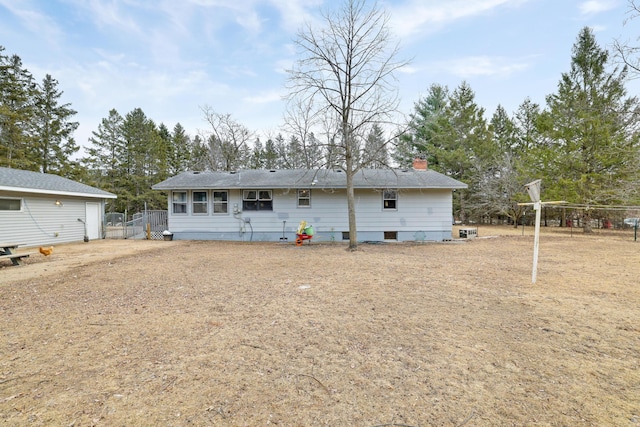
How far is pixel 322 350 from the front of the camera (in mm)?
3117

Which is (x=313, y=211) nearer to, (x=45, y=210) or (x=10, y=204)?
(x=45, y=210)

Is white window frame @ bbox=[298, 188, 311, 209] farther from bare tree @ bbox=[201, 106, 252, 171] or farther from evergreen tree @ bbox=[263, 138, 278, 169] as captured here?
evergreen tree @ bbox=[263, 138, 278, 169]

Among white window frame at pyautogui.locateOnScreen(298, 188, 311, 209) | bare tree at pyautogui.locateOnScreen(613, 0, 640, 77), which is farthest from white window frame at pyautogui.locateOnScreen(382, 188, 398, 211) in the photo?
bare tree at pyautogui.locateOnScreen(613, 0, 640, 77)

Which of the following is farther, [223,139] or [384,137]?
[223,139]

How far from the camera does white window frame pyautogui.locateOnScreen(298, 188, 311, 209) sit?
14.0 metres

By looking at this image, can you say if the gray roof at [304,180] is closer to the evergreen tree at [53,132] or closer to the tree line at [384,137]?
the tree line at [384,137]

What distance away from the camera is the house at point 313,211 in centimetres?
1393

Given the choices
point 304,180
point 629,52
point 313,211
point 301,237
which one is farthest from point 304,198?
point 629,52

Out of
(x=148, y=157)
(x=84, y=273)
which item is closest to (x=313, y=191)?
(x=84, y=273)

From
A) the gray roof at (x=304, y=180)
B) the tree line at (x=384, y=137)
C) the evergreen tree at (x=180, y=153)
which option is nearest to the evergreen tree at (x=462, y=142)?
the tree line at (x=384, y=137)

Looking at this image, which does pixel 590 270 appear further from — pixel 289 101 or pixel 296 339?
pixel 289 101

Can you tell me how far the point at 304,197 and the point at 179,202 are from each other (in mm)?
6432

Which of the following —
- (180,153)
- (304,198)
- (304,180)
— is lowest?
(304,198)

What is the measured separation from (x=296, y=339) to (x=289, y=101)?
1037cm
